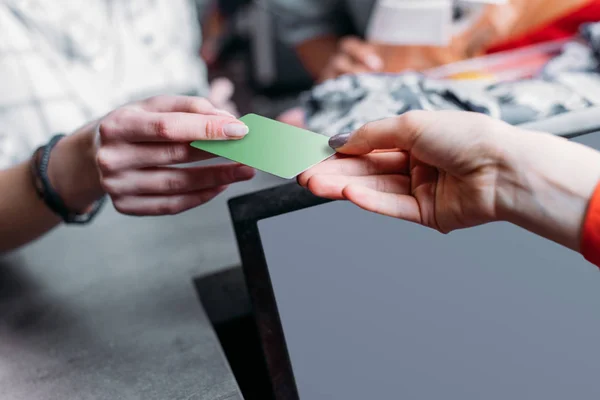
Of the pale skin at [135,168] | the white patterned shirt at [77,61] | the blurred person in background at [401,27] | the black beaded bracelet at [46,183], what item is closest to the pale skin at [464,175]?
the pale skin at [135,168]

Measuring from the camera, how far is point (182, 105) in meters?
0.53

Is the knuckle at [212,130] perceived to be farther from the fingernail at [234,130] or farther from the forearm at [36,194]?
the forearm at [36,194]

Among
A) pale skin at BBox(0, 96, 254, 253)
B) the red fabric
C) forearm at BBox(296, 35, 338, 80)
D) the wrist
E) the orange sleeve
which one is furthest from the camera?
forearm at BBox(296, 35, 338, 80)

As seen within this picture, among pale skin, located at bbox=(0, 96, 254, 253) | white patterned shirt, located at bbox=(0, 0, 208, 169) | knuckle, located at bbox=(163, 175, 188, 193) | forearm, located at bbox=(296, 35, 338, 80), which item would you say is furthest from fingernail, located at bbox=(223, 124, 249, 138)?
forearm, located at bbox=(296, 35, 338, 80)

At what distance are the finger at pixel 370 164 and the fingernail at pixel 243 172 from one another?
0.33ft

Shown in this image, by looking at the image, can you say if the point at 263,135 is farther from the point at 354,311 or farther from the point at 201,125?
the point at 354,311

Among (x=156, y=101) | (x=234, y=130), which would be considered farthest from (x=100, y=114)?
(x=234, y=130)

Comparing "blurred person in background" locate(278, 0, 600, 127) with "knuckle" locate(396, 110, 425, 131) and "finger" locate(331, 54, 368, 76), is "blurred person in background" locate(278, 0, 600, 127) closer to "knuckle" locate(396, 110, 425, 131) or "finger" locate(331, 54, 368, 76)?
"finger" locate(331, 54, 368, 76)

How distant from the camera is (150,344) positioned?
21.8 inches

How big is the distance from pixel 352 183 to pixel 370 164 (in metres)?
0.05

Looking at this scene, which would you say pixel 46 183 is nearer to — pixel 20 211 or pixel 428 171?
pixel 20 211

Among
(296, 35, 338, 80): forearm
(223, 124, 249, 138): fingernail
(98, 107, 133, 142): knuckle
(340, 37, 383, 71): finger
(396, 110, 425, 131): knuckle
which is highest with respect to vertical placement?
(98, 107, 133, 142): knuckle

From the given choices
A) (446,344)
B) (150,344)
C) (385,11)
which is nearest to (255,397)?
(150,344)

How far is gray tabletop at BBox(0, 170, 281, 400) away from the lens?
51 cm
